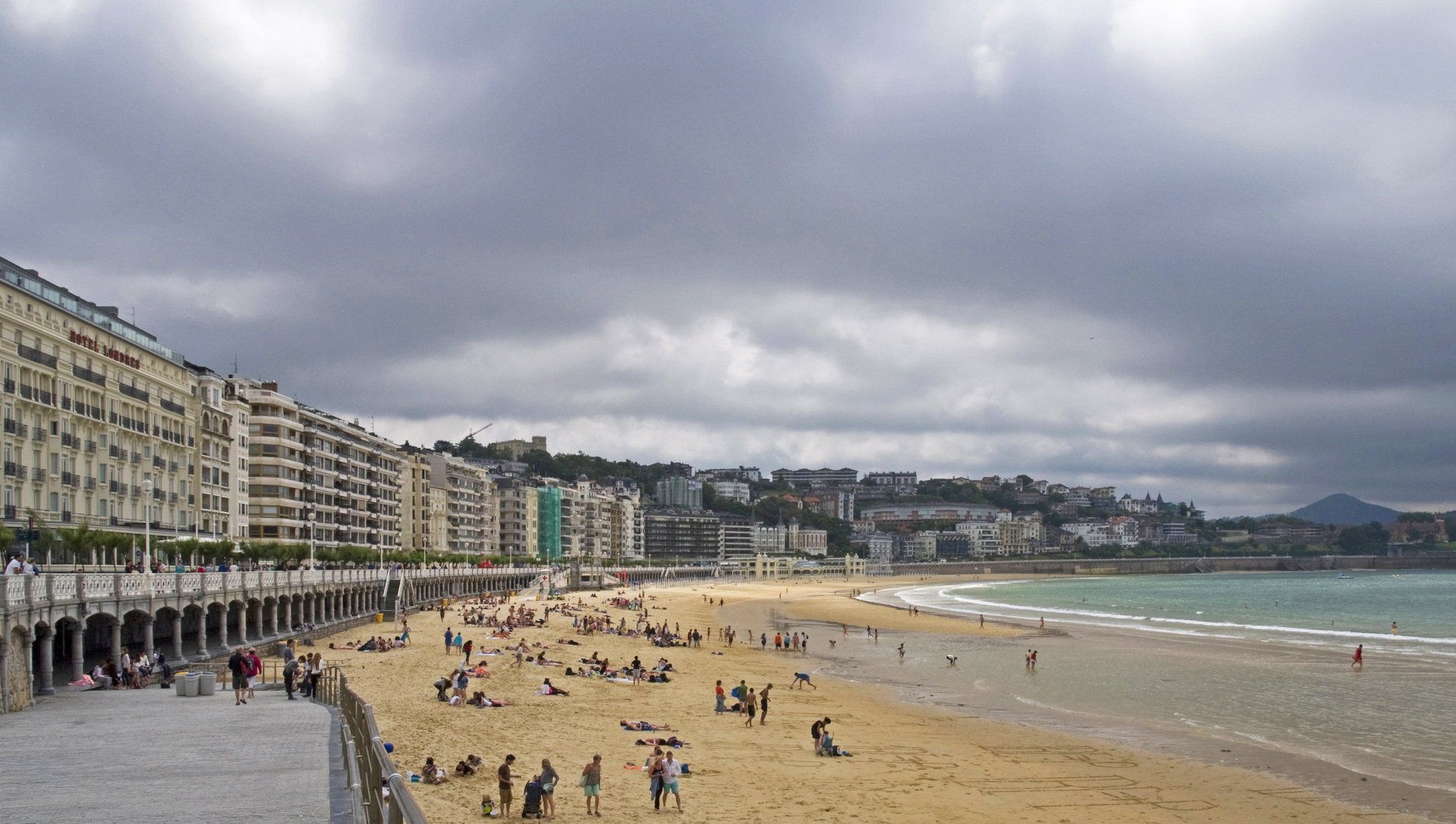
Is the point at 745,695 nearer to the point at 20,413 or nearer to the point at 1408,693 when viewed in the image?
the point at 1408,693

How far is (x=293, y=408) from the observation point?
302ft

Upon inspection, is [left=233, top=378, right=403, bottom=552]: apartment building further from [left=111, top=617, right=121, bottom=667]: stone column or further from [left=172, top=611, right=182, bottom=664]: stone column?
[left=111, top=617, right=121, bottom=667]: stone column

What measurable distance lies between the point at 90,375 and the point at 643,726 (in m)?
41.0

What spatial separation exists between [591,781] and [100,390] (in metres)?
47.7

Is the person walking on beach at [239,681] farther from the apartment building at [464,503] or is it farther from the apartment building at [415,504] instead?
the apartment building at [464,503]

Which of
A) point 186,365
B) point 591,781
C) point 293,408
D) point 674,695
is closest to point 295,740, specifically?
point 591,781

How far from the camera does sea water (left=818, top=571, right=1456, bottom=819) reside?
1245 inches

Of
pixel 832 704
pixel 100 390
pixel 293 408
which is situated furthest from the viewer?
pixel 293 408

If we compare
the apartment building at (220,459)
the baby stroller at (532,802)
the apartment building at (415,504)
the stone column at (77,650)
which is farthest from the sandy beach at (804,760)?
the apartment building at (415,504)

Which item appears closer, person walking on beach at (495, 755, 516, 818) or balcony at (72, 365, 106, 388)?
person walking on beach at (495, 755, 516, 818)

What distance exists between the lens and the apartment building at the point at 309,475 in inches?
3462

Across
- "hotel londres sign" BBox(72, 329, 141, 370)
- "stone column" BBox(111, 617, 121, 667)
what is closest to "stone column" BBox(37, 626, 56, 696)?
"stone column" BBox(111, 617, 121, 667)

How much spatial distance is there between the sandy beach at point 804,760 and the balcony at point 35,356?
22.0 m

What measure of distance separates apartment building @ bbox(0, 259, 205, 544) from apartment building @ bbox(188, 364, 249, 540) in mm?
2529
